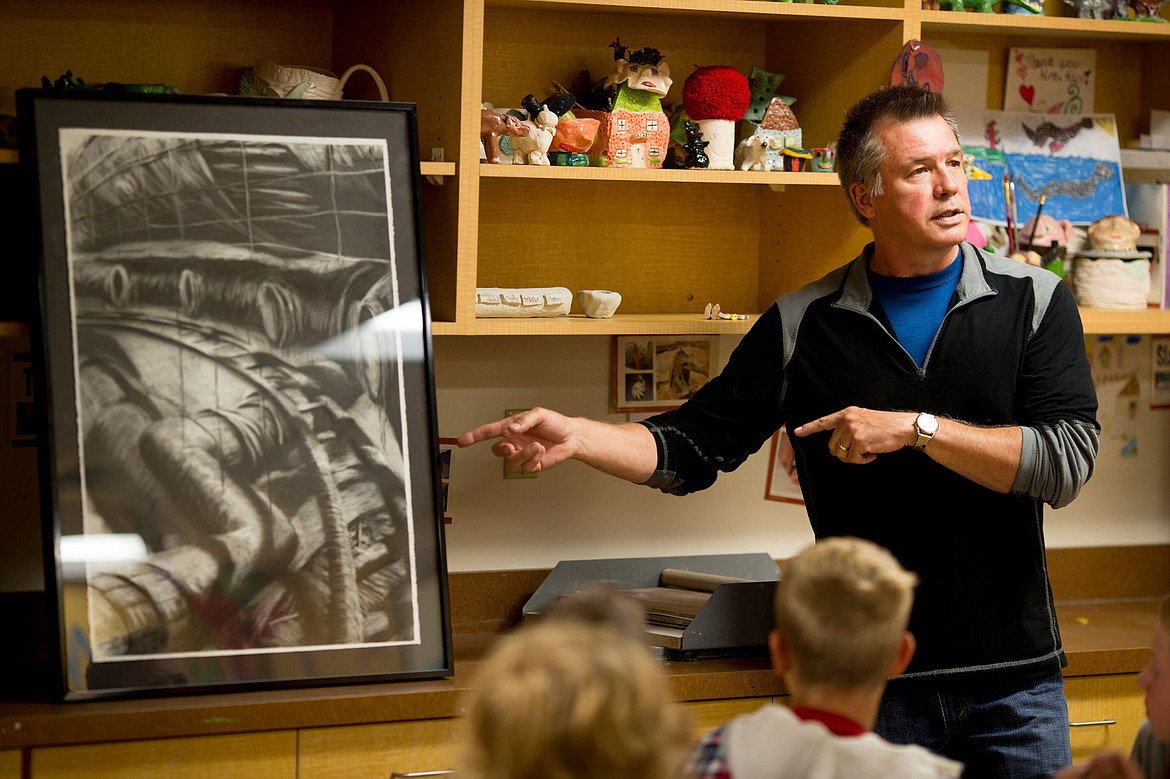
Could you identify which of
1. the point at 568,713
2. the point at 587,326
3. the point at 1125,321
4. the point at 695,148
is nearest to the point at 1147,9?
the point at 1125,321

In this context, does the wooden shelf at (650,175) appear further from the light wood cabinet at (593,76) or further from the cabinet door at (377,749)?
the cabinet door at (377,749)

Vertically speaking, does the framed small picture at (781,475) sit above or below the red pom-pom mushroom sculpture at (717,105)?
below

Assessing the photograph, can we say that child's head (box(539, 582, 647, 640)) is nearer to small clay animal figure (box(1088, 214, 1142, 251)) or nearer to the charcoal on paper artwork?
the charcoal on paper artwork

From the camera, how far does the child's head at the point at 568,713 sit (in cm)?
102

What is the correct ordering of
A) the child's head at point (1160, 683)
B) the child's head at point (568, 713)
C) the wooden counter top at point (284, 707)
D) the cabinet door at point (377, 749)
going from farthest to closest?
the cabinet door at point (377, 749) < the wooden counter top at point (284, 707) < the child's head at point (1160, 683) < the child's head at point (568, 713)

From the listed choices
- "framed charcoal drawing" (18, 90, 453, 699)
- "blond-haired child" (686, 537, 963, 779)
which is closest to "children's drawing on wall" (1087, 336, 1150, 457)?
"framed charcoal drawing" (18, 90, 453, 699)

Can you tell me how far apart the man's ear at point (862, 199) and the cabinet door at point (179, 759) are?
4.20ft

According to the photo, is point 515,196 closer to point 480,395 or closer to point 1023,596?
point 480,395

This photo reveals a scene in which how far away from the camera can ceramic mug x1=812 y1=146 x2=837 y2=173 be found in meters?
2.40

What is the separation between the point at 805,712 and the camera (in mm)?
1294

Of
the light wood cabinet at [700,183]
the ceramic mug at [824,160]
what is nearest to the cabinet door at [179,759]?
the light wood cabinet at [700,183]

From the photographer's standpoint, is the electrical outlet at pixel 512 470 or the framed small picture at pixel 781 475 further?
the framed small picture at pixel 781 475

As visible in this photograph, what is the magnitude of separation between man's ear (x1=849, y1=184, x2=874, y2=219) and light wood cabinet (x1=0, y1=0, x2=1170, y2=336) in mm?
198

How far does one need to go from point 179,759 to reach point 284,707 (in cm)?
18
